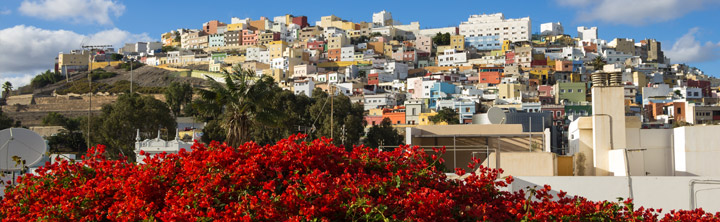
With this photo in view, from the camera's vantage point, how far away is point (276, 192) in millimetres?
6215

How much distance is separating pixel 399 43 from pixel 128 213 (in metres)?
103

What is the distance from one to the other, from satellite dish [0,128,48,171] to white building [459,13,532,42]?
96938mm

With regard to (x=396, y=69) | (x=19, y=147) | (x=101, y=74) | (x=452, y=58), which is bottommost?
(x=19, y=147)

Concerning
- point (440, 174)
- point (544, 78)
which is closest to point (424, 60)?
point (544, 78)

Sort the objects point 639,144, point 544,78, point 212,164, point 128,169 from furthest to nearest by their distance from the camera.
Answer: point 544,78
point 639,144
point 128,169
point 212,164

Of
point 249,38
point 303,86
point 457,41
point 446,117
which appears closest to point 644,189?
point 446,117

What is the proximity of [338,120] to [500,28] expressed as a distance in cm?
7323

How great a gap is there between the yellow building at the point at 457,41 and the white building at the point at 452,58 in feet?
19.5

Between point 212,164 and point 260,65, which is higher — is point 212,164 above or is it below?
below

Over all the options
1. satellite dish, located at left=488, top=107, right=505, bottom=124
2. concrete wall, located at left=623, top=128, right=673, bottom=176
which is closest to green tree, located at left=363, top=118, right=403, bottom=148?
satellite dish, located at left=488, top=107, right=505, bottom=124

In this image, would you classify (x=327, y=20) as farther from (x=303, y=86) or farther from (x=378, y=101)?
(x=378, y=101)

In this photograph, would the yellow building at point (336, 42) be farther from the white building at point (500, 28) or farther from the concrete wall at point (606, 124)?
the concrete wall at point (606, 124)

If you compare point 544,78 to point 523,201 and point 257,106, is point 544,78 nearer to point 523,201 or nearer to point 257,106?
point 257,106

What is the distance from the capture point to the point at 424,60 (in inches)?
3984
